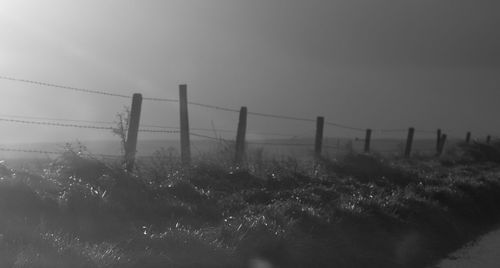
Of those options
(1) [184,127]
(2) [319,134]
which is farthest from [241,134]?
(2) [319,134]

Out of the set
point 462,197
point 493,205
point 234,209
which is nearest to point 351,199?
point 234,209

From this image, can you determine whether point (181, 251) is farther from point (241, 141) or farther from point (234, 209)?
point (241, 141)

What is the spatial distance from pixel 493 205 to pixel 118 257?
8581mm

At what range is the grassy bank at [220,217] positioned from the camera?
21.2ft

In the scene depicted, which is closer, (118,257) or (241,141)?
(118,257)

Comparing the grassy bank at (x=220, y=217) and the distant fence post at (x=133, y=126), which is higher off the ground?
the distant fence post at (x=133, y=126)

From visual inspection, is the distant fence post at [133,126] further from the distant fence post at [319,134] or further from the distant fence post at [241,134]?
the distant fence post at [319,134]

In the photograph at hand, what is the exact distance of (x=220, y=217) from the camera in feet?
28.9

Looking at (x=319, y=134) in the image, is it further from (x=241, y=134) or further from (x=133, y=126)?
(x=133, y=126)

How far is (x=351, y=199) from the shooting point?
10.0m

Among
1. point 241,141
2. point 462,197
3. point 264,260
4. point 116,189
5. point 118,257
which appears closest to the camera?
point 118,257

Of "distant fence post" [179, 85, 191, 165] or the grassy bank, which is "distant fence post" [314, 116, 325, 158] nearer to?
the grassy bank

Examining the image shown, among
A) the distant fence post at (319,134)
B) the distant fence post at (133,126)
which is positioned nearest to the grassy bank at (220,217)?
the distant fence post at (133,126)

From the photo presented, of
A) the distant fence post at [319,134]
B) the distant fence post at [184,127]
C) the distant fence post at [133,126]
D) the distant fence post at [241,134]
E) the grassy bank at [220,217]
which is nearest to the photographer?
the grassy bank at [220,217]
